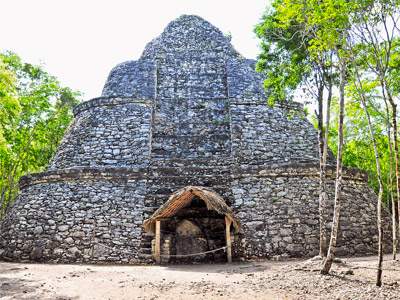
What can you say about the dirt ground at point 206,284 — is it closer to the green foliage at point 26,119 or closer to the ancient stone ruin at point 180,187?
the ancient stone ruin at point 180,187

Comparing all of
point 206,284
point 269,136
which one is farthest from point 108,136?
point 206,284

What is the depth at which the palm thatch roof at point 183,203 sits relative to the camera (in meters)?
8.67

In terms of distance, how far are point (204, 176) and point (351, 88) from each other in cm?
495

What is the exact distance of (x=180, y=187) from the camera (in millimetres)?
10656

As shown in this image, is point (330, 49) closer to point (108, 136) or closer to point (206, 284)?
point (206, 284)

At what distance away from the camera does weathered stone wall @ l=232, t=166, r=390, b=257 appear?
9.31 metres

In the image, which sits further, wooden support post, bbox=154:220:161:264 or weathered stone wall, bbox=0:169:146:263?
weathered stone wall, bbox=0:169:146:263

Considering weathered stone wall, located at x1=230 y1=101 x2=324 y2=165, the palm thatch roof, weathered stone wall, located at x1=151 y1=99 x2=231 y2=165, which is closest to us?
the palm thatch roof

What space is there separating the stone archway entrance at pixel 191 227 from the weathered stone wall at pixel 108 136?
2.67 metres

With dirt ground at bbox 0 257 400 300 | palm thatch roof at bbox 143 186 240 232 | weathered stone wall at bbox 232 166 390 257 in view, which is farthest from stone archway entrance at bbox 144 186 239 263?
dirt ground at bbox 0 257 400 300

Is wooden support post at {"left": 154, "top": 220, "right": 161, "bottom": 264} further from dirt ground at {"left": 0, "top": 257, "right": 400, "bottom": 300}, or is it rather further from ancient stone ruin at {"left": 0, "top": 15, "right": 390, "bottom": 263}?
dirt ground at {"left": 0, "top": 257, "right": 400, "bottom": 300}

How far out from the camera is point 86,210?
9.93 metres

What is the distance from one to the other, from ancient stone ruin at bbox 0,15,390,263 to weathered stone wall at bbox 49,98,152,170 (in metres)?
0.04

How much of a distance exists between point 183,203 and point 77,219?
10.3 feet
